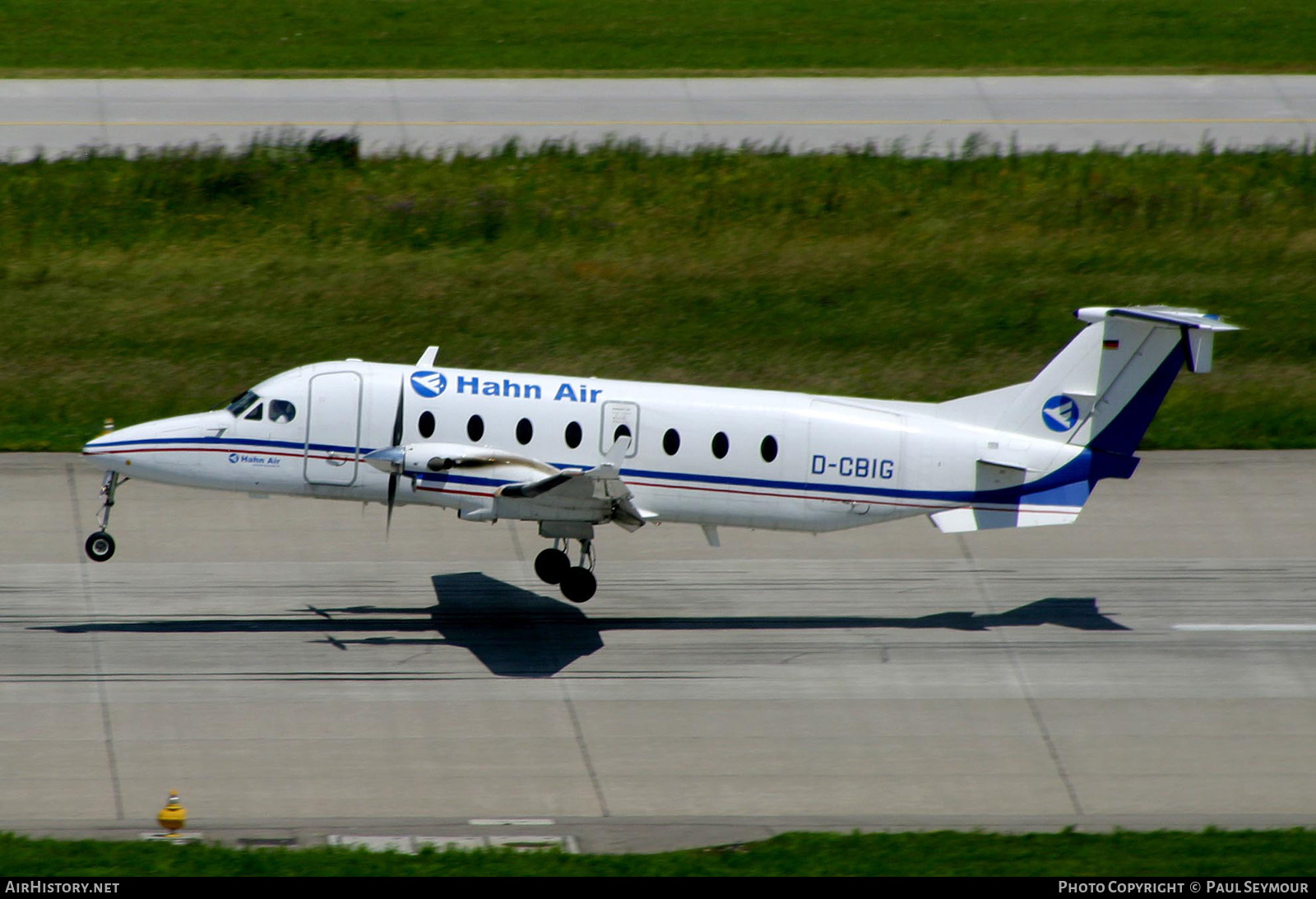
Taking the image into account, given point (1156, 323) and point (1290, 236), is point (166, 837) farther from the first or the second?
point (1290, 236)

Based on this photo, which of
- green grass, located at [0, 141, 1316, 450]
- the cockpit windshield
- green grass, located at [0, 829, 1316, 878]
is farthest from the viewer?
green grass, located at [0, 141, 1316, 450]

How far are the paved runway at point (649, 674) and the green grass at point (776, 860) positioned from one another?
71 centimetres

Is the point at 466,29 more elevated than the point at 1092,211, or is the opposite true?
the point at 466,29

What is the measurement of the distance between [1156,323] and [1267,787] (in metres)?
6.57

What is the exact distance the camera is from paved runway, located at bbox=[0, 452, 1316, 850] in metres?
17.3

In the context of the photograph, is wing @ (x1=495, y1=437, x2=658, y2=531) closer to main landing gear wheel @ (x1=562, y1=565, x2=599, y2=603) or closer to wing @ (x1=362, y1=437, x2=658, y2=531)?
wing @ (x1=362, y1=437, x2=658, y2=531)

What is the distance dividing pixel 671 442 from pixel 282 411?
206 inches

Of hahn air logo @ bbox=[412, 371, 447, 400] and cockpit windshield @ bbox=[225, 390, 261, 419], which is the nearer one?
hahn air logo @ bbox=[412, 371, 447, 400]

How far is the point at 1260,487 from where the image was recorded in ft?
91.4

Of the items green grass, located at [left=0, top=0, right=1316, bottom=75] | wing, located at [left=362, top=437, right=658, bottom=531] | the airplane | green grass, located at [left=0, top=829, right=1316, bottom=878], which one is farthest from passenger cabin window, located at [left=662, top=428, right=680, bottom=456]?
green grass, located at [left=0, top=0, right=1316, bottom=75]

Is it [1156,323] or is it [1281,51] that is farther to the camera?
[1281,51]

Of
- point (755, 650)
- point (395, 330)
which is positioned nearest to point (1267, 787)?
point (755, 650)

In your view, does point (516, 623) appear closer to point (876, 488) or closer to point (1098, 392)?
point (876, 488)

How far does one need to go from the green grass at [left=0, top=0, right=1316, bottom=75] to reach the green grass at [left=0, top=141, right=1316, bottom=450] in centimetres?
687
